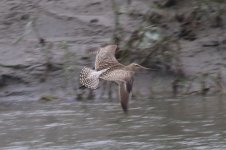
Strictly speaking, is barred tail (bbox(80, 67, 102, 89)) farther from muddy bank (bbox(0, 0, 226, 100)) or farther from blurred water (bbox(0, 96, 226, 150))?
muddy bank (bbox(0, 0, 226, 100))

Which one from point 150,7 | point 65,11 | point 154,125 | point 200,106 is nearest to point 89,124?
point 154,125

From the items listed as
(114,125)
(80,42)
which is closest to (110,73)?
(114,125)

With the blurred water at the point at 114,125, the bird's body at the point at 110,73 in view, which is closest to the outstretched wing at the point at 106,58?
the bird's body at the point at 110,73

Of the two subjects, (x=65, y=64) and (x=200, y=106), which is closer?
(x=200, y=106)

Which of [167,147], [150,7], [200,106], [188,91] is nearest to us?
[167,147]

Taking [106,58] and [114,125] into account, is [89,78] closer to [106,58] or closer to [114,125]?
[106,58]

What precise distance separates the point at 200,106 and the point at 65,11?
11.1 feet

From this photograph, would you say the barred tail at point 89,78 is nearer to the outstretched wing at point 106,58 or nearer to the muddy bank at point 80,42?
the outstretched wing at point 106,58

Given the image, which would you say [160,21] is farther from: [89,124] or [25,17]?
[89,124]

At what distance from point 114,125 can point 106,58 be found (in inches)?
54.2

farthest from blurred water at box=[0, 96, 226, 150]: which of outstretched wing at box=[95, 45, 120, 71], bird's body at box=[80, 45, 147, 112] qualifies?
outstretched wing at box=[95, 45, 120, 71]

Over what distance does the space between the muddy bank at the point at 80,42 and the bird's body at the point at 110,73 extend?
0.53 m

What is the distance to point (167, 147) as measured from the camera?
7176mm

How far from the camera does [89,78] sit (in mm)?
8758
